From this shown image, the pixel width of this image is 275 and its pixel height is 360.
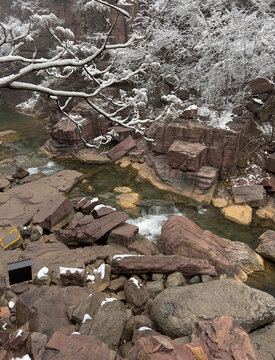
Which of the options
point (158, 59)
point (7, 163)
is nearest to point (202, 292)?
point (7, 163)

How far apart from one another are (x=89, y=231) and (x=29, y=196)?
3693 millimetres

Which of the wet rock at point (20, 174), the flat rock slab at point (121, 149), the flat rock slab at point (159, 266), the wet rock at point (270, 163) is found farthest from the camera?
the flat rock slab at point (121, 149)

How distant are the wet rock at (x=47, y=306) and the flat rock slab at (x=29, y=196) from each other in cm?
340

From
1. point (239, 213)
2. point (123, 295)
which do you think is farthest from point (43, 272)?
point (239, 213)

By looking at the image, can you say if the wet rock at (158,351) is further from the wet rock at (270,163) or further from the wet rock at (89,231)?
the wet rock at (270,163)

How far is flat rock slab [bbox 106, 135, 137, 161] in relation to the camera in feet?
40.4

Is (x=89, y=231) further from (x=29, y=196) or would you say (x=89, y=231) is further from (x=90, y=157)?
(x=90, y=157)

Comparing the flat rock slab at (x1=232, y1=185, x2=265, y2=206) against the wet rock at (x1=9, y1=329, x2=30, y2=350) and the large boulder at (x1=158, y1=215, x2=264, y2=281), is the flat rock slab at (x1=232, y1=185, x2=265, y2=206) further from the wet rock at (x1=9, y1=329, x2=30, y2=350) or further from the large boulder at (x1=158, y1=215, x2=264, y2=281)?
the wet rock at (x1=9, y1=329, x2=30, y2=350)

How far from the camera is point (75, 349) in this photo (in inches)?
118

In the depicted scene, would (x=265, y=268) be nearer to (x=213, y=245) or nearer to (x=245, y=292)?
(x=213, y=245)

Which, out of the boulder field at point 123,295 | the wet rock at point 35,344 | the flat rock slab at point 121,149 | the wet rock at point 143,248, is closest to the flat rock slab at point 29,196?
the boulder field at point 123,295

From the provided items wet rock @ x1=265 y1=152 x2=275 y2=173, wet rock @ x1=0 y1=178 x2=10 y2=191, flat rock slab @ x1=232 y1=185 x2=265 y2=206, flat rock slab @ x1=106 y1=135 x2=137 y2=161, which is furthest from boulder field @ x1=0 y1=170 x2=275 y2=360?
flat rock slab @ x1=106 y1=135 x2=137 y2=161

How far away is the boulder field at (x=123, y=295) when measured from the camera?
310 centimetres

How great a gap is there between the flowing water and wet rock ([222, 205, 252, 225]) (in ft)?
0.56
